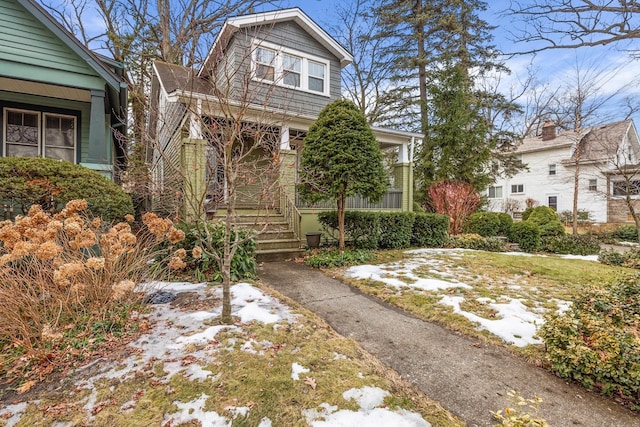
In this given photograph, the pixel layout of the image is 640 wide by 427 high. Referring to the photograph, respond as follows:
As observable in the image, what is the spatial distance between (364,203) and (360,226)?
94.2 inches

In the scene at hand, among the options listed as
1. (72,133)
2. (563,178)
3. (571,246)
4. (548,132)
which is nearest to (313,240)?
(72,133)

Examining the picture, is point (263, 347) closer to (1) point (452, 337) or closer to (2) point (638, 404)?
(1) point (452, 337)

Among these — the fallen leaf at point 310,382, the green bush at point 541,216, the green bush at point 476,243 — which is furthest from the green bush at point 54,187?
the green bush at point 541,216

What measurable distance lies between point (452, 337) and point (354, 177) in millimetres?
4164

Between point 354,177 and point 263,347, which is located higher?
point 354,177

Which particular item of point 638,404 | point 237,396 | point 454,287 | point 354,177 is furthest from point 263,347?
point 354,177

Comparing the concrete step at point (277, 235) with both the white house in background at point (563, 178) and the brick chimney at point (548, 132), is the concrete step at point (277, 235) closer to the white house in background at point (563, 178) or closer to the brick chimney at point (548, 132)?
the white house in background at point (563, 178)

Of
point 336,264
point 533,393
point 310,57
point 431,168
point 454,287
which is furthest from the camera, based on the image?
point 431,168

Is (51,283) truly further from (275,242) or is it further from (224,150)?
(275,242)

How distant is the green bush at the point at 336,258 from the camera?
6.81m

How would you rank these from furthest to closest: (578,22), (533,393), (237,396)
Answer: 1. (578,22)
2. (533,393)
3. (237,396)

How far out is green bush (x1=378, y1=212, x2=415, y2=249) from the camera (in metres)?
8.77

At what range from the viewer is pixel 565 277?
20.4ft

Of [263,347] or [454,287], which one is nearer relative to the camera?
[263,347]
